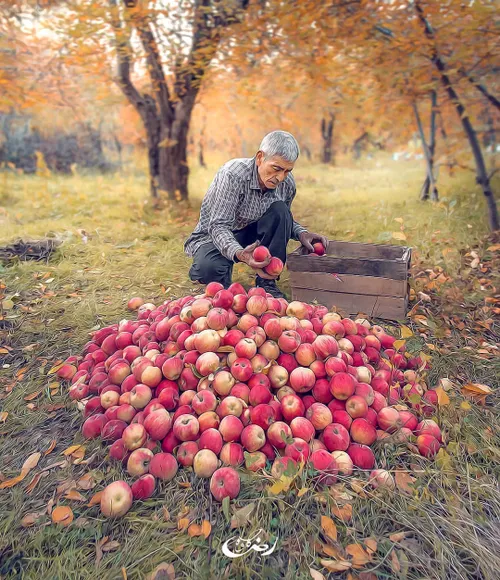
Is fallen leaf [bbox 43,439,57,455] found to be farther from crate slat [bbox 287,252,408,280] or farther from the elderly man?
crate slat [bbox 287,252,408,280]

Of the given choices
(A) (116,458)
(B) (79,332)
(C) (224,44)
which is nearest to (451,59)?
(C) (224,44)

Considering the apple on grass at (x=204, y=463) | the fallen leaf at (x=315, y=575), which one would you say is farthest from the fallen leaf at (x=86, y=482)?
the fallen leaf at (x=315, y=575)

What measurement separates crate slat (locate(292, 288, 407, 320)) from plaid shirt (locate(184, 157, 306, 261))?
2.53 ft

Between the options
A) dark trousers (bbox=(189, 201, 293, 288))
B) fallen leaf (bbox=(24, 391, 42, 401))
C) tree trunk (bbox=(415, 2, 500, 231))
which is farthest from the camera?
tree trunk (bbox=(415, 2, 500, 231))

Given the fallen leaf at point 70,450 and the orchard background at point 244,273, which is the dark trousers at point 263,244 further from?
the fallen leaf at point 70,450

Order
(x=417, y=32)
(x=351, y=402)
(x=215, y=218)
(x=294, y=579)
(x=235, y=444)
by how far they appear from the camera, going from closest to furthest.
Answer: (x=294, y=579) < (x=235, y=444) < (x=351, y=402) < (x=215, y=218) < (x=417, y=32)

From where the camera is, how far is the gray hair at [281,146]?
2779 mm

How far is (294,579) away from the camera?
148 cm

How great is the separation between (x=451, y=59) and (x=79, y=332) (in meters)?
4.39

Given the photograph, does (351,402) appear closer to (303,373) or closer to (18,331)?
(303,373)

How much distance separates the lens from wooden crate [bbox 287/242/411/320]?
3.19 metres

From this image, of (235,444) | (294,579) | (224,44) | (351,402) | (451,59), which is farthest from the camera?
(224,44)

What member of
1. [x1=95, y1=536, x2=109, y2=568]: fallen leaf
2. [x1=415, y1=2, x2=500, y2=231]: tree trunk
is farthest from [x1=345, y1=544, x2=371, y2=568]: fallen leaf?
[x1=415, y1=2, x2=500, y2=231]: tree trunk

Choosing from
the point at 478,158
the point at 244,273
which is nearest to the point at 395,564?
the point at 244,273
